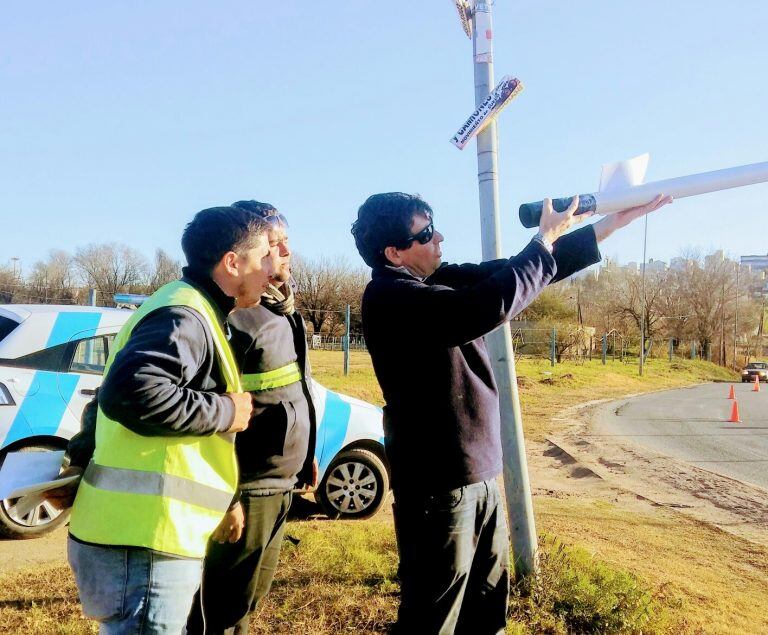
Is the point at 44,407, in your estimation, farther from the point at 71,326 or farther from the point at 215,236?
the point at 215,236

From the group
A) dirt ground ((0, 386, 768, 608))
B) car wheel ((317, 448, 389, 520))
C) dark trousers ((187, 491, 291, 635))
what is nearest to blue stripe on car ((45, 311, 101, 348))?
dirt ground ((0, 386, 768, 608))

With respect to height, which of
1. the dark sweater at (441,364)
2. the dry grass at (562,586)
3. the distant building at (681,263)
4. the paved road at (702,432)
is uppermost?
the distant building at (681,263)

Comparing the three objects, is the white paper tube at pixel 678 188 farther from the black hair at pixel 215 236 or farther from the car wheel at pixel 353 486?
the car wheel at pixel 353 486

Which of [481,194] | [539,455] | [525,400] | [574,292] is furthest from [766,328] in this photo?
[481,194]

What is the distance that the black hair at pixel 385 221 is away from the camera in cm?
249

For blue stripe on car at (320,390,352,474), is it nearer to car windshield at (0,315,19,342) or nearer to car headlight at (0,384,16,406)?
car headlight at (0,384,16,406)

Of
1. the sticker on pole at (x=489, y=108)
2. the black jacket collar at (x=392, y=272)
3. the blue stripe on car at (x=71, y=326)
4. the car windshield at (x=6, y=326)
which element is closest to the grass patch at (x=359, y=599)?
the black jacket collar at (x=392, y=272)

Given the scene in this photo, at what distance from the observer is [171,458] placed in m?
1.83

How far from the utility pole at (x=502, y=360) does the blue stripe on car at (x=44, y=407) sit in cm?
349

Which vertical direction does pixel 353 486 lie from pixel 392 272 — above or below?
below

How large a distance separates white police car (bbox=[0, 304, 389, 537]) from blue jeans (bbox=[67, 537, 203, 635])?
3501 millimetres

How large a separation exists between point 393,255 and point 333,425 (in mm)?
3502

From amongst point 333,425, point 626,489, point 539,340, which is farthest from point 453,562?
point 539,340

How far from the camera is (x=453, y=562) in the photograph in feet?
7.41
